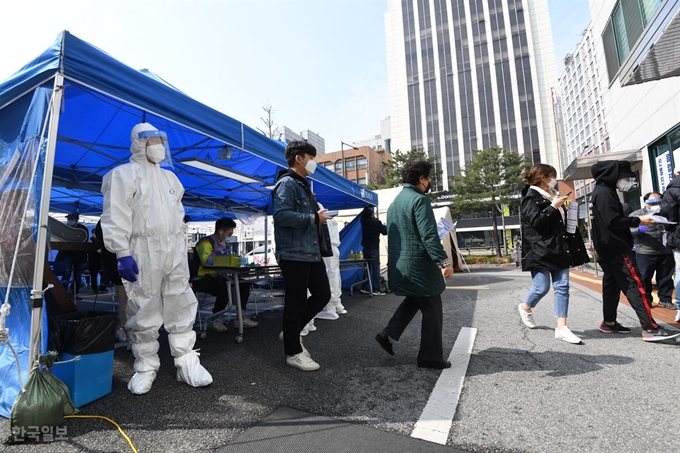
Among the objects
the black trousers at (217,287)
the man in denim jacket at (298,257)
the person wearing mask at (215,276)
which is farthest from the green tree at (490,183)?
the man in denim jacket at (298,257)

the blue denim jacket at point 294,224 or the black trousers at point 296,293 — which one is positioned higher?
the blue denim jacket at point 294,224

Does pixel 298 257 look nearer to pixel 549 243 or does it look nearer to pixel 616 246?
pixel 549 243

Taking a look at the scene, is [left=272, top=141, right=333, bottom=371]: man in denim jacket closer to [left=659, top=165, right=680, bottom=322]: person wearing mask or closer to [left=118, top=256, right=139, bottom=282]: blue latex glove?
[left=118, top=256, right=139, bottom=282]: blue latex glove

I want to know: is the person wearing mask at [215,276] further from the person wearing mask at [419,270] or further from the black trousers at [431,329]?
the black trousers at [431,329]

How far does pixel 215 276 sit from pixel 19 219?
2.12 meters

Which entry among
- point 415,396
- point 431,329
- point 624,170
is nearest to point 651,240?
point 624,170

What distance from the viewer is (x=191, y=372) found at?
8.01 ft

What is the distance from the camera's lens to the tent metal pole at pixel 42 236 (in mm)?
1932

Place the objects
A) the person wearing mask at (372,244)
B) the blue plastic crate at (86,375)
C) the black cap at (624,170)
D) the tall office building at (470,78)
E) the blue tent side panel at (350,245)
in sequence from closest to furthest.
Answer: the blue plastic crate at (86,375) → the black cap at (624,170) → the person wearing mask at (372,244) → the blue tent side panel at (350,245) → the tall office building at (470,78)

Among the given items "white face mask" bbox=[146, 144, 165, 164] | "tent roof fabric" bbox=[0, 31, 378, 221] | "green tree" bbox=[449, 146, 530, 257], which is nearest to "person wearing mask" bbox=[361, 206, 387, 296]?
"tent roof fabric" bbox=[0, 31, 378, 221]

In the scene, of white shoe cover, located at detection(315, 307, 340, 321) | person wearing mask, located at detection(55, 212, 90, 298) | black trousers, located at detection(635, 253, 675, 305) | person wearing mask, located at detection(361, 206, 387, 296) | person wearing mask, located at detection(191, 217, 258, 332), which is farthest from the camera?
person wearing mask, located at detection(361, 206, 387, 296)

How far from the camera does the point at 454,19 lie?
47781 millimetres

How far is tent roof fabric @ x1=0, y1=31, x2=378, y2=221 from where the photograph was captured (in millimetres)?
2240

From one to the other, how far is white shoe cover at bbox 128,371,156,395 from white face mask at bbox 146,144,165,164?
1.53 meters
